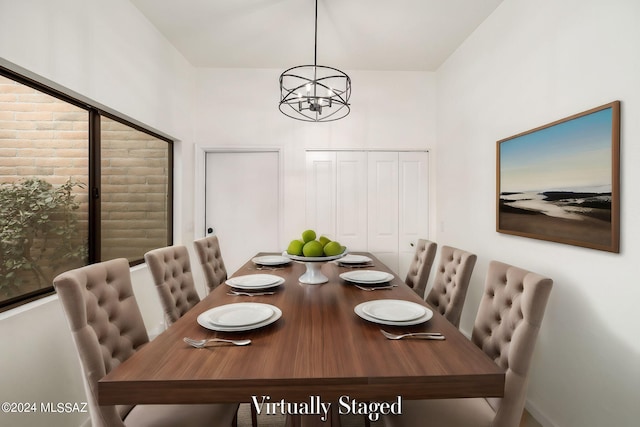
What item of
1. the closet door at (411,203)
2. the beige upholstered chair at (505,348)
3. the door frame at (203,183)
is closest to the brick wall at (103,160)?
the door frame at (203,183)

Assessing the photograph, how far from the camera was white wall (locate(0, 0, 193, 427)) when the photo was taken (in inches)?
54.4

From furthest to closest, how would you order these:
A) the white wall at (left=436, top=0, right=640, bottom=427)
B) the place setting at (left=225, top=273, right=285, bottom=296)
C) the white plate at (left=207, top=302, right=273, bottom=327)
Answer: the place setting at (left=225, top=273, right=285, bottom=296), the white wall at (left=436, top=0, right=640, bottom=427), the white plate at (left=207, top=302, right=273, bottom=327)

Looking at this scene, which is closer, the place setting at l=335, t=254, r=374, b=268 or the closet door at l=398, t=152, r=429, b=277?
the place setting at l=335, t=254, r=374, b=268

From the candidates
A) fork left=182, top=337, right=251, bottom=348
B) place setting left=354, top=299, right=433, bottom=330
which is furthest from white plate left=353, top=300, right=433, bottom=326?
fork left=182, top=337, right=251, bottom=348

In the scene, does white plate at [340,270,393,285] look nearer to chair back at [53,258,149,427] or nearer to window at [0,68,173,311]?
chair back at [53,258,149,427]

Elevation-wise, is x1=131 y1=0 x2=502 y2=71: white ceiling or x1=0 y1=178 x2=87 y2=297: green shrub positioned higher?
x1=131 y1=0 x2=502 y2=71: white ceiling

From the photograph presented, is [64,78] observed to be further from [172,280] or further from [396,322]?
[396,322]

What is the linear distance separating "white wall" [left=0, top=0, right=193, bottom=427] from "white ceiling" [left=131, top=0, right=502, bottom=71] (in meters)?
0.36

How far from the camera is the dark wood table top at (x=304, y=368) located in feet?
2.54

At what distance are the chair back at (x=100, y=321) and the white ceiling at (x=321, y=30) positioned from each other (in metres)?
2.10

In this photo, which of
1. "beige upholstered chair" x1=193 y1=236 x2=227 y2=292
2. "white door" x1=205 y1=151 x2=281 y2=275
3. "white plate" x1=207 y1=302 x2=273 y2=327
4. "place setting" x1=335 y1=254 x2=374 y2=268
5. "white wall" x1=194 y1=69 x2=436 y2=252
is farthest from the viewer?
"white door" x1=205 y1=151 x2=281 y2=275

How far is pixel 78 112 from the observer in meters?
1.92

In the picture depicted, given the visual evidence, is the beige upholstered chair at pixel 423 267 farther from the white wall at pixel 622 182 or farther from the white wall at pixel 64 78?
the white wall at pixel 64 78

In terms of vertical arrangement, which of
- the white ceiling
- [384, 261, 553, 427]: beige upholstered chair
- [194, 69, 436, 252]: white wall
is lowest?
[384, 261, 553, 427]: beige upholstered chair
